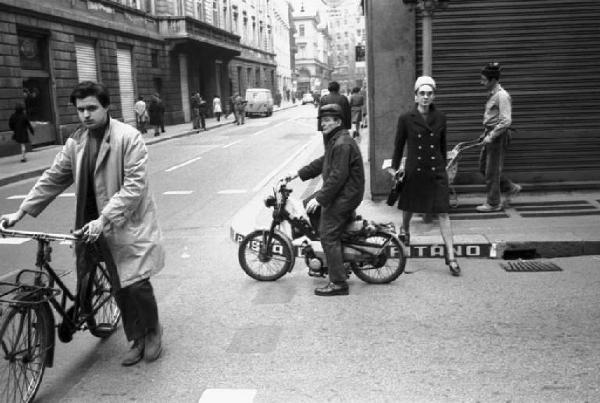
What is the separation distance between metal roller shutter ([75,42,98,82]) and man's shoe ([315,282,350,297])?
2161 cm

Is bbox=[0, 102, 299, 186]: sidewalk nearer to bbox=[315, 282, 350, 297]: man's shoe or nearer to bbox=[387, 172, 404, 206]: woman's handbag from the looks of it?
bbox=[387, 172, 404, 206]: woman's handbag

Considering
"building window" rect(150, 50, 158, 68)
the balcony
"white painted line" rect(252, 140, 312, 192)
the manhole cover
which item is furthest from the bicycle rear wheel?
the balcony

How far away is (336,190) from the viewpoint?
17.4ft

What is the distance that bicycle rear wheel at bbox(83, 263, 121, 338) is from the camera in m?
4.24

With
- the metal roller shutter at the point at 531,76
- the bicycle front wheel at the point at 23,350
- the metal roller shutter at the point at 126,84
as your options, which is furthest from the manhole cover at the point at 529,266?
the metal roller shutter at the point at 126,84

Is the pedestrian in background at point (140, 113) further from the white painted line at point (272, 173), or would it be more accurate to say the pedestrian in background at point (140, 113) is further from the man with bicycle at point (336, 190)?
the man with bicycle at point (336, 190)

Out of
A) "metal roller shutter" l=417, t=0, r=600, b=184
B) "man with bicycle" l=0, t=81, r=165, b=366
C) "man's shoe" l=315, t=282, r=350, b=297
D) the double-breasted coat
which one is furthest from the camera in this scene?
"metal roller shutter" l=417, t=0, r=600, b=184

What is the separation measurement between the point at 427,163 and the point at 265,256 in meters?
1.81

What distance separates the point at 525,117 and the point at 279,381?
666cm

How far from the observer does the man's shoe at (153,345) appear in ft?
13.8

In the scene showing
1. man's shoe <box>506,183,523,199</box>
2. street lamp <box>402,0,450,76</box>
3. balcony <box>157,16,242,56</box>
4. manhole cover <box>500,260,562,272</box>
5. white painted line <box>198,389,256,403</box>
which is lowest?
manhole cover <box>500,260,562,272</box>

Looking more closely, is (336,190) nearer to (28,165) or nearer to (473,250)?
(473,250)

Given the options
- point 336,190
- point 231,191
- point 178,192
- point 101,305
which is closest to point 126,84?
point 178,192

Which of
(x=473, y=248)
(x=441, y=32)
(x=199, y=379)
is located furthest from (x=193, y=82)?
(x=199, y=379)
